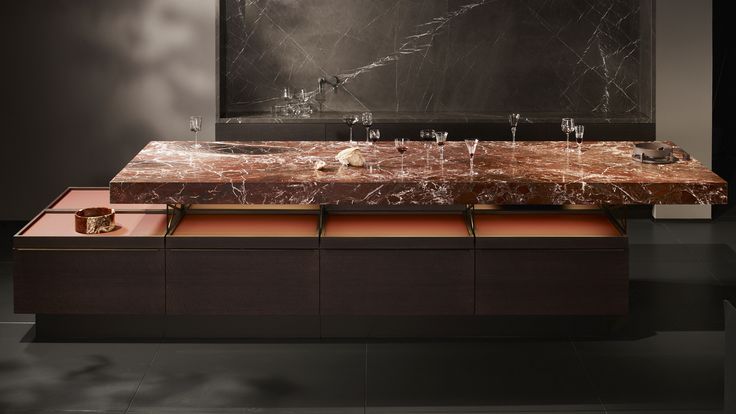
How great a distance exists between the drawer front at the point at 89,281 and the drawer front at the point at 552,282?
166 centimetres

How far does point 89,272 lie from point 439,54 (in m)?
3.68

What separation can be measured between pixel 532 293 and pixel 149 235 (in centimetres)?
196

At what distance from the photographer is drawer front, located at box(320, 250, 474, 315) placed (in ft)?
18.1

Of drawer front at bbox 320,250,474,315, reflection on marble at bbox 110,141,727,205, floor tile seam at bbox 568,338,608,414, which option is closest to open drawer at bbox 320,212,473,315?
drawer front at bbox 320,250,474,315

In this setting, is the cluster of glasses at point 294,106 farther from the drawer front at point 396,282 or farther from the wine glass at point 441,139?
the drawer front at point 396,282

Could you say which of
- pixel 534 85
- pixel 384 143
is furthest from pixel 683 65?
pixel 384 143

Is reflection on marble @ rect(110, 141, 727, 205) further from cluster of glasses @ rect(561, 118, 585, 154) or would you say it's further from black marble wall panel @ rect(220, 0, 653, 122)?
black marble wall panel @ rect(220, 0, 653, 122)

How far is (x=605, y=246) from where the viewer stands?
5.49 metres

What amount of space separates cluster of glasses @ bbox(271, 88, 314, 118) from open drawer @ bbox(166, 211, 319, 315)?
275 centimetres

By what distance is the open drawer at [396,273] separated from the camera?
5496 millimetres

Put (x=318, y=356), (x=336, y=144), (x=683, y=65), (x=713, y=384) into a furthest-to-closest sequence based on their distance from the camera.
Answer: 1. (x=683, y=65)
2. (x=336, y=144)
3. (x=318, y=356)
4. (x=713, y=384)

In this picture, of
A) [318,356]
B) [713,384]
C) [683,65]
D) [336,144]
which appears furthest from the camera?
[683,65]

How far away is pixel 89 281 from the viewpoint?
552 cm

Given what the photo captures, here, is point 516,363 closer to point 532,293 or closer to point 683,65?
point 532,293
